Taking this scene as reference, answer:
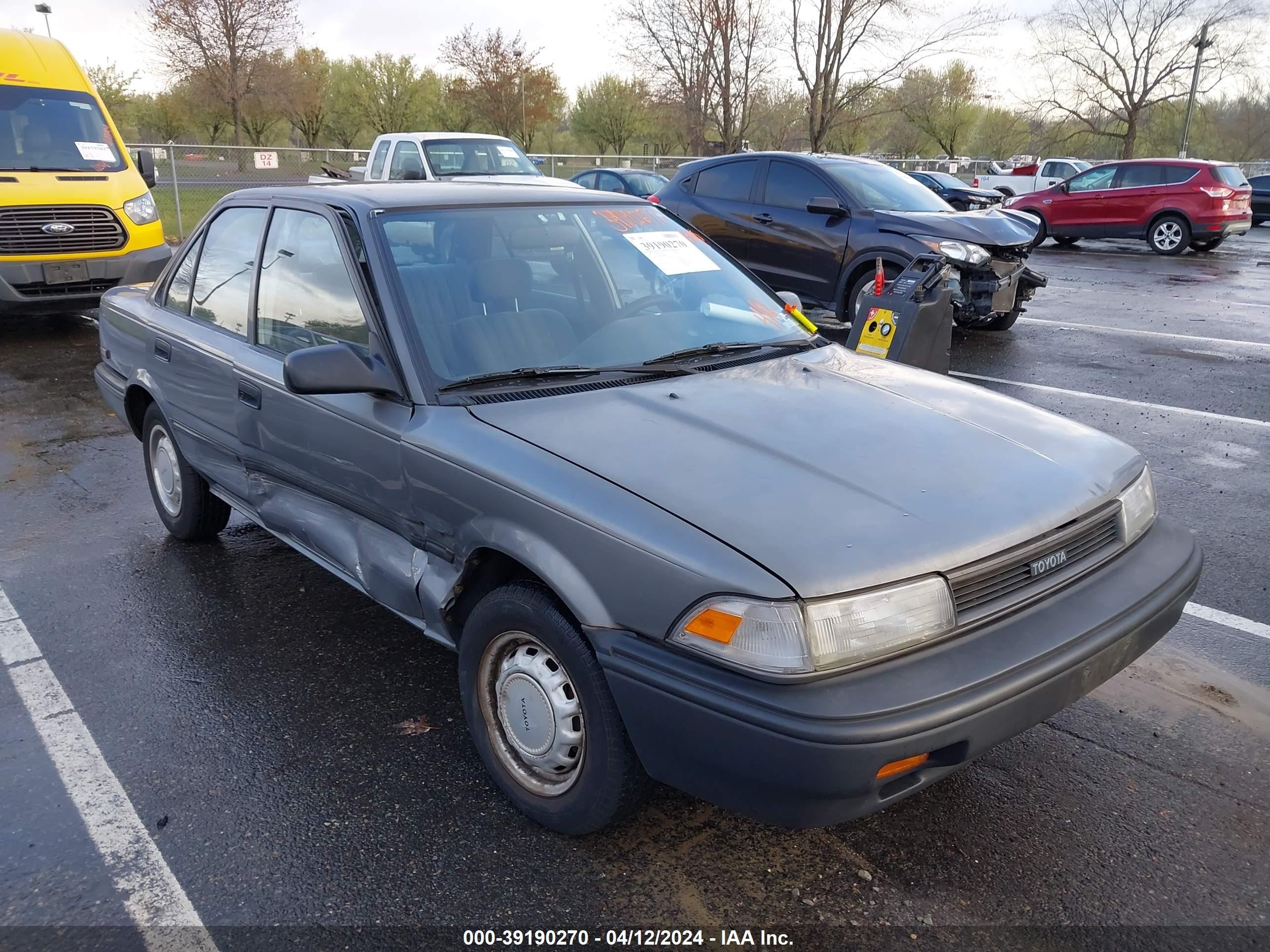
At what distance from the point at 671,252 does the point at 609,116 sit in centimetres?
5689

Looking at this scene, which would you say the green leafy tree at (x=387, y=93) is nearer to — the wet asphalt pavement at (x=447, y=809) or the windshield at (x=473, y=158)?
the windshield at (x=473, y=158)

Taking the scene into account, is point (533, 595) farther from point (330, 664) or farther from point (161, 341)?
point (161, 341)

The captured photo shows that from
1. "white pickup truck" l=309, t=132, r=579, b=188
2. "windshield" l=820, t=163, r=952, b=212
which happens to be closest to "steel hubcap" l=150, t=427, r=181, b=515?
"windshield" l=820, t=163, r=952, b=212

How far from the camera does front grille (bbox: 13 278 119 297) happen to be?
9.30m

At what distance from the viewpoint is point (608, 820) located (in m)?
2.52

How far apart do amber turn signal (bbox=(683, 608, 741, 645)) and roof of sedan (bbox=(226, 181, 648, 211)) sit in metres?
1.89

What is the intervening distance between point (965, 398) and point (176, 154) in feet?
55.6

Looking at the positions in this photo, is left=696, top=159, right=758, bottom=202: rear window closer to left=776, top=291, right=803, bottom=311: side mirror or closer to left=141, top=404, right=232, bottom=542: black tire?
left=776, top=291, right=803, bottom=311: side mirror

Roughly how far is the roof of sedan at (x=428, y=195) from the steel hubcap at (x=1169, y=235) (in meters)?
18.3

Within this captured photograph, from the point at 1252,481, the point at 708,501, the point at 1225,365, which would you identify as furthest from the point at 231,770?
the point at 1225,365

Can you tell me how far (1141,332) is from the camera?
10.5m

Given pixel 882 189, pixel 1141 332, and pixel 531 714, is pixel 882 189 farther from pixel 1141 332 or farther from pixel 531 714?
pixel 531 714

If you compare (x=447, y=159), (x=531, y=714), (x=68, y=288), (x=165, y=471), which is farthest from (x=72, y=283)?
(x=531, y=714)

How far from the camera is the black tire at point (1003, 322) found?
1009 centimetres
